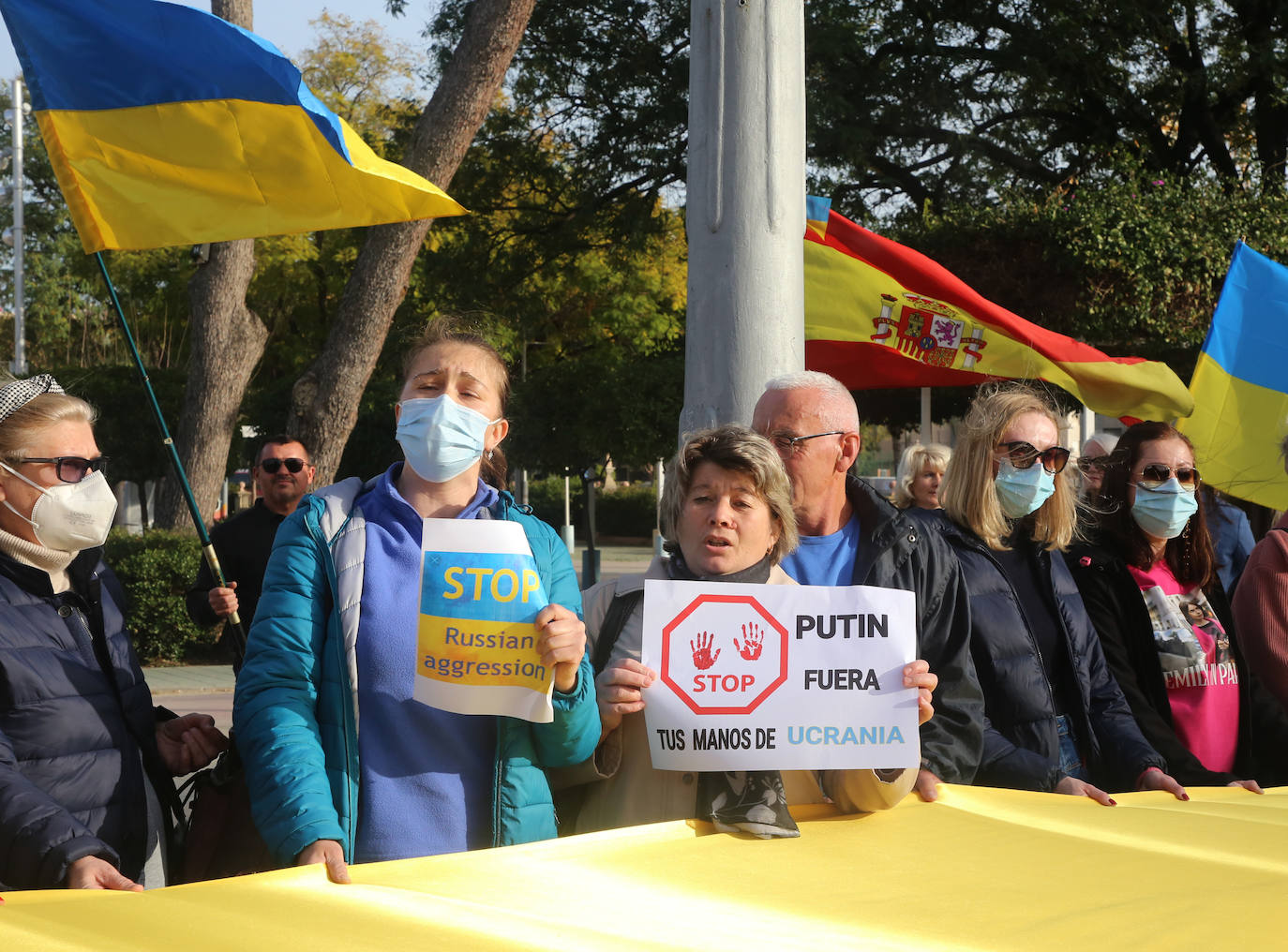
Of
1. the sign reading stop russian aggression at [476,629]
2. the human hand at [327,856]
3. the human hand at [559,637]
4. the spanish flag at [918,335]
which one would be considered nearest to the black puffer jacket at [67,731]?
the human hand at [327,856]

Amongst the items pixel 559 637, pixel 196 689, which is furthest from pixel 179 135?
pixel 196 689

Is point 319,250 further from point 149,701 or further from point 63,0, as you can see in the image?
point 149,701

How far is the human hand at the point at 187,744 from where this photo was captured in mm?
3014

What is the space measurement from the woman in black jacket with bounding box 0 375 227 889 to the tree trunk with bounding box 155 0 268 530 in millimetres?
9106

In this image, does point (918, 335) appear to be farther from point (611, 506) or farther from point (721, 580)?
point (611, 506)

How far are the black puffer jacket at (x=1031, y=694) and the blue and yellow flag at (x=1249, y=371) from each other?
10.9 feet

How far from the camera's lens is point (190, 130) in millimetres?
4609

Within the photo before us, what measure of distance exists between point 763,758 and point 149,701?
1409 millimetres

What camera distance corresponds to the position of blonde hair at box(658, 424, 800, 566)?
2.97 metres

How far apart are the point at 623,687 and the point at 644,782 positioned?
13.2 inches

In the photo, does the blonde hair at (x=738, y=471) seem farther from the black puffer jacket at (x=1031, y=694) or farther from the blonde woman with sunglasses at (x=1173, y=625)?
the blonde woman with sunglasses at (x=1173, y=625)

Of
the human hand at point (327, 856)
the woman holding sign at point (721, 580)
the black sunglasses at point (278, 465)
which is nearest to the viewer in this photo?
the human hand at point (327, 856)

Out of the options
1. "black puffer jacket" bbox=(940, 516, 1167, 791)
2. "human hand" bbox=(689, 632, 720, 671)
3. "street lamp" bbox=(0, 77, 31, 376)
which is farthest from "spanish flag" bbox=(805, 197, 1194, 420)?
"street lamp" bbox=(0, 77, 31, 376)

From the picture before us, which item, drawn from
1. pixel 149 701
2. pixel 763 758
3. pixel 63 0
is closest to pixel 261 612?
pixel 149 701
